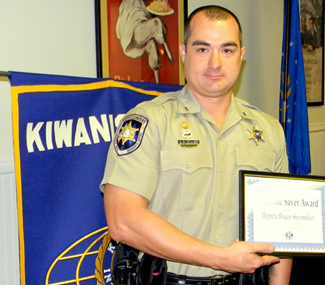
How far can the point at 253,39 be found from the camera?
130 inches

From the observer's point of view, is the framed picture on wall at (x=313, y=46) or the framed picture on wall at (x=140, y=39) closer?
the framed picture on wall at (x=140, y=39)

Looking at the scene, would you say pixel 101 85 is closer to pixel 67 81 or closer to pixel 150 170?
pixel 67 81

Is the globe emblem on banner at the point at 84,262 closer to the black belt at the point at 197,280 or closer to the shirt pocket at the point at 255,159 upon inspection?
the black belt at the point at 197,280

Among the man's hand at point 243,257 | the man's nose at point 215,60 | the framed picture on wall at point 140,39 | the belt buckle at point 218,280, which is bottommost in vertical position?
the belt buckle at point 218,280

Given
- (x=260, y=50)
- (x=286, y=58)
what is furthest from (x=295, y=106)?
(x=260, y=50)

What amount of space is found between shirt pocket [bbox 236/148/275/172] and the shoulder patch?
1.24ft

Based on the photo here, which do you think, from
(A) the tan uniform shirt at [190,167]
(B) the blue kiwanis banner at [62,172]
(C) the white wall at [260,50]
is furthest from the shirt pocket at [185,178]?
(C) the white wall at [260,50]

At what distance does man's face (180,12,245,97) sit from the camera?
1.42 metres

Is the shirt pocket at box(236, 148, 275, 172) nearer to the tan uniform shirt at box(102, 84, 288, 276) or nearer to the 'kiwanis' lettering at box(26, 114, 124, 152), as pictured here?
the tan uniform shirt at box(102, 84, 288, 276)

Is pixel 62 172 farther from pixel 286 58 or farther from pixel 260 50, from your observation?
pixel 260 50

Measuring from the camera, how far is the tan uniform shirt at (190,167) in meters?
1.29

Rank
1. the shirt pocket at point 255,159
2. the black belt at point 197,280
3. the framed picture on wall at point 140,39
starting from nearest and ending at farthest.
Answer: the black belt at point 197,280 < the shirt pocket at point 255,159 < the framed picture on wall at point 140,39

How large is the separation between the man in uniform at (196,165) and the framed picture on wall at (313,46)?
259 cm

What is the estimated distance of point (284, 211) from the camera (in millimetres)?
1348
